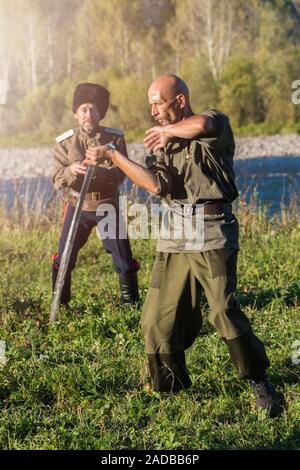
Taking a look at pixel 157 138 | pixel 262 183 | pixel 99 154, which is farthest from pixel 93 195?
pixel 262 183

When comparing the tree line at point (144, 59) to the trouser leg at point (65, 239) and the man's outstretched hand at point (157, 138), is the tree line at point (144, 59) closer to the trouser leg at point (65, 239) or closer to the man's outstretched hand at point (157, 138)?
the trouser leg at point (65, 239)

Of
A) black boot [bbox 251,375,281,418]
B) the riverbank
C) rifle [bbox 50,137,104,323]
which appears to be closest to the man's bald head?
black boot [bbox 251,375,281,418]

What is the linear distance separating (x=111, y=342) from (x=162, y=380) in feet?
3.20

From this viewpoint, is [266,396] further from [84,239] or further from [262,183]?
[262,183]

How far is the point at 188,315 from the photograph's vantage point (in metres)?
4.42

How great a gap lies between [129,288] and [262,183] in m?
14.2

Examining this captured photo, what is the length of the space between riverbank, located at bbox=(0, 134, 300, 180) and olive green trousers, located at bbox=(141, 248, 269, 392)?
1026 inches

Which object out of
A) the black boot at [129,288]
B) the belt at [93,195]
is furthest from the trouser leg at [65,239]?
the black boot at [129,288]

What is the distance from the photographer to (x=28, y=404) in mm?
4406

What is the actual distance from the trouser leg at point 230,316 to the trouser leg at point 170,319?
20 cm

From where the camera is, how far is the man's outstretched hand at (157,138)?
13.2ft

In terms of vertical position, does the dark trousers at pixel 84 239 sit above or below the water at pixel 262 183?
below

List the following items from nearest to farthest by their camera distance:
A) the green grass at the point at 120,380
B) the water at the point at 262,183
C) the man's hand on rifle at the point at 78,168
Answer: the green grass at the point at 120,380 → the man's hand on rifle at the point at 78,168 → the water at the point at 262,183
